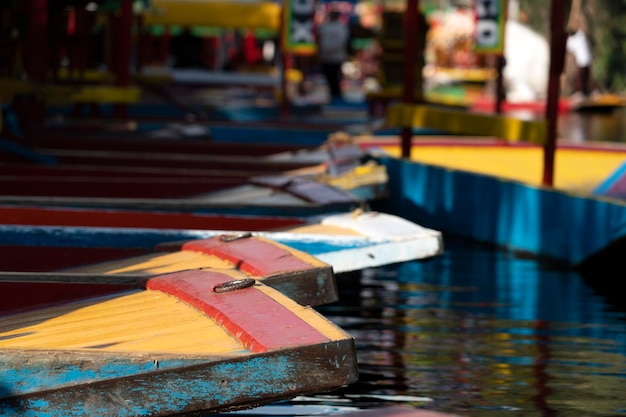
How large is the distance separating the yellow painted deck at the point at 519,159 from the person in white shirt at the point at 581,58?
676 inches

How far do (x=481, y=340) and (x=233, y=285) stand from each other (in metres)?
1.99

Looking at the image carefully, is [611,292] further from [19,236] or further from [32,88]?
[32,88]

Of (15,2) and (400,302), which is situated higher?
(15,2)

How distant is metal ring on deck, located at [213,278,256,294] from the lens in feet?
15.1

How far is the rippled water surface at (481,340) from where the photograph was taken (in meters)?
5.13

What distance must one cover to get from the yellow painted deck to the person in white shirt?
1718cm

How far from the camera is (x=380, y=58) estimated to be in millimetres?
19719

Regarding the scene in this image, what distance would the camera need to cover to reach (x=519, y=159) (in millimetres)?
12914

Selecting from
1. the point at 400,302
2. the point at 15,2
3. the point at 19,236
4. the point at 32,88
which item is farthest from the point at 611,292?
the point at 15,2

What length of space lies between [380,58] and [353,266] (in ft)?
46.0

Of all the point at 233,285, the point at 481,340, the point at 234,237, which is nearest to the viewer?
the point at 233,285

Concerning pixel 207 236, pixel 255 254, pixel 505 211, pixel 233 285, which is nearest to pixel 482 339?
pixel 207 236

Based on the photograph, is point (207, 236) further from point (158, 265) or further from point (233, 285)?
point (233, 285)

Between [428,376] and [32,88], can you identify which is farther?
[32,88]
